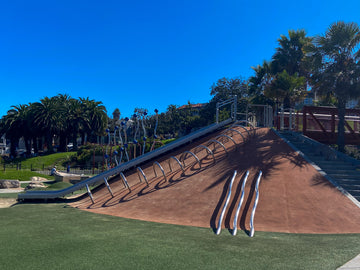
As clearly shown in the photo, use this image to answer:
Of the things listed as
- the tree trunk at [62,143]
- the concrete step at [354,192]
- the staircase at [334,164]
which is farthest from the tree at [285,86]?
the tree trunk at [62,143]

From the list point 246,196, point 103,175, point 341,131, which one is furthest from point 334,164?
point 103,175

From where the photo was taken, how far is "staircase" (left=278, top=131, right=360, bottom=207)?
1017cm

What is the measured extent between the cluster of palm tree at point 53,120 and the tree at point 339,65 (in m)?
46.5

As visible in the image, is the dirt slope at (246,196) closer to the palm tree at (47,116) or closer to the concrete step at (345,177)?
the concrete step at (345,177)

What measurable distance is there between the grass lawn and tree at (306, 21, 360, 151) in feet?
34.4

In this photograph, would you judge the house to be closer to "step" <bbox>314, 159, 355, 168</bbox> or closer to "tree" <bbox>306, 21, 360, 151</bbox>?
"tree" <bbox>306, 21, 360, 151</bbox>

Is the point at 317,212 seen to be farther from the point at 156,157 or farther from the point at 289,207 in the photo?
the point at 156,157

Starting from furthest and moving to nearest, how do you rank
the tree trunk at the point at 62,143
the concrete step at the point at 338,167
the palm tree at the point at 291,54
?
1. the tree trunk at the point at 62,143
2. the palm tree at the point at 291,54
3. the concrete step at the point at 338,167

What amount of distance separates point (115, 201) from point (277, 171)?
234 inches

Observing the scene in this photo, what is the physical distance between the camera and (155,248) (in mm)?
5809

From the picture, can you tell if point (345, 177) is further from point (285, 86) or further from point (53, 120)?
point (53, 120)

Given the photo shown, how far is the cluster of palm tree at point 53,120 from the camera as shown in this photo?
5297 centimetres

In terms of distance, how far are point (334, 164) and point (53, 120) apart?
165ft

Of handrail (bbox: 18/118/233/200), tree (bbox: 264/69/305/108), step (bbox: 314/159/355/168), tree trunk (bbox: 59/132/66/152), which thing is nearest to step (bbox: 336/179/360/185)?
step (bbox: 314/159/355/168)
